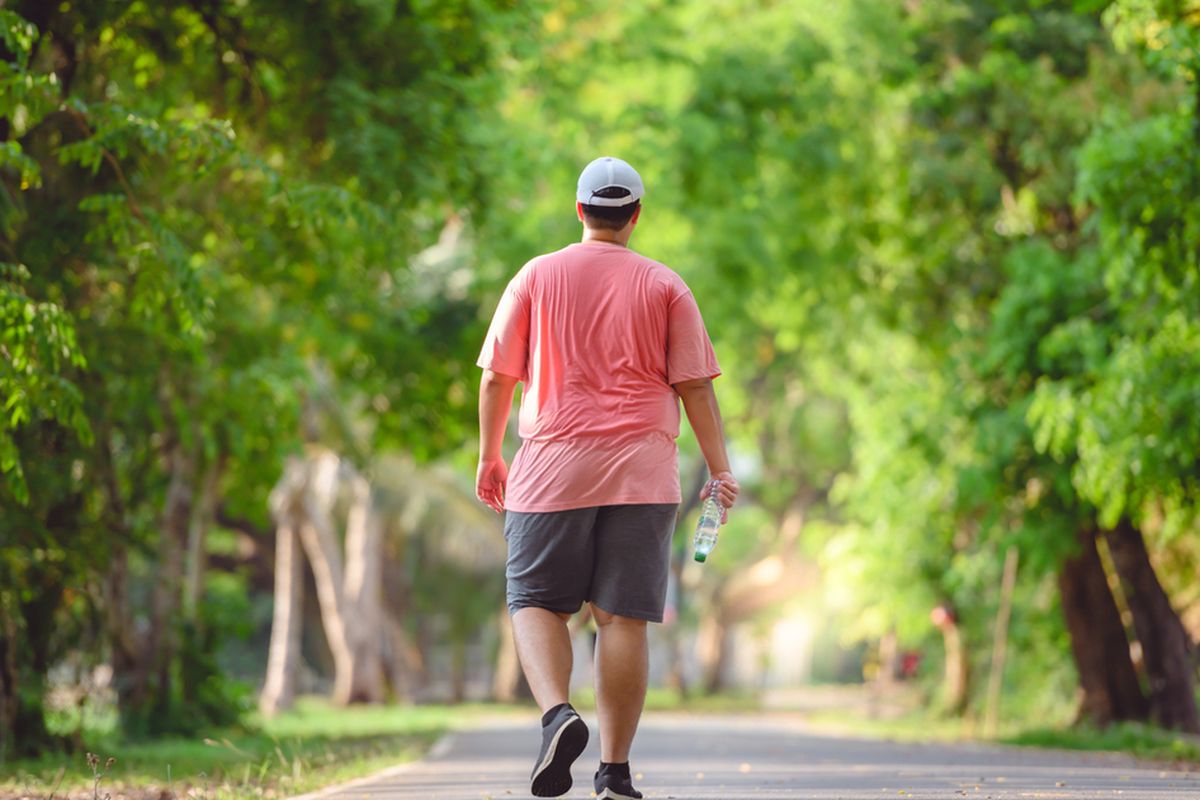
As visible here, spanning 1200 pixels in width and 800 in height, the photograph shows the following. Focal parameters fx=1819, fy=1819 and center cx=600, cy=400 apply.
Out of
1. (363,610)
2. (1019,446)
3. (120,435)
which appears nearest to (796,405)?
(363,610)

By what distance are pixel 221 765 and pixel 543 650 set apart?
5.76 metres

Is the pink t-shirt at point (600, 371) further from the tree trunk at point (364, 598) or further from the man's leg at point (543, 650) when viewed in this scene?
the tree trunk at point (364, 598)

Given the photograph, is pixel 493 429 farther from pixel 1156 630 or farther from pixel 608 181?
pixel 1156 630

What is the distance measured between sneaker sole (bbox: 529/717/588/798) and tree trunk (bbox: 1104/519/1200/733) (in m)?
14.6

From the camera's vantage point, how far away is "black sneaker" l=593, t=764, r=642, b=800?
233 inches

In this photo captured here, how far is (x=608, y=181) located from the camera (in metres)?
6.11

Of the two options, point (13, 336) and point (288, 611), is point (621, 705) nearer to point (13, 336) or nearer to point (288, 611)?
point (13, 336)

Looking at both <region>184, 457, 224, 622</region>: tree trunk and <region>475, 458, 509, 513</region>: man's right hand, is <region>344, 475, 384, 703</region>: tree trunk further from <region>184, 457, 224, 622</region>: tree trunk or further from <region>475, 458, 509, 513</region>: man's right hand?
<region>475, 458, 509, 513</region>: man's right hand

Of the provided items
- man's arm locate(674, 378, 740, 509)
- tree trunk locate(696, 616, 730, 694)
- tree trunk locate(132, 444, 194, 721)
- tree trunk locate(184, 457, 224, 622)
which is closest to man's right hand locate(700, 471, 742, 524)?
man's arm locate(674, 378, 740, 509)

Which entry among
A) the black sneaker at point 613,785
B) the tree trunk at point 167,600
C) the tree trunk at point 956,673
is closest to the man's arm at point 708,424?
the black sneaker at point 613,785

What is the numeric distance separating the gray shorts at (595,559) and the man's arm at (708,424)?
0.28 m

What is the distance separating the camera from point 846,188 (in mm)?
22078

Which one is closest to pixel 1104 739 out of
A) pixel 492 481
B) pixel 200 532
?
pixel 200 532

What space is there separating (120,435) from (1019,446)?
902 cm
